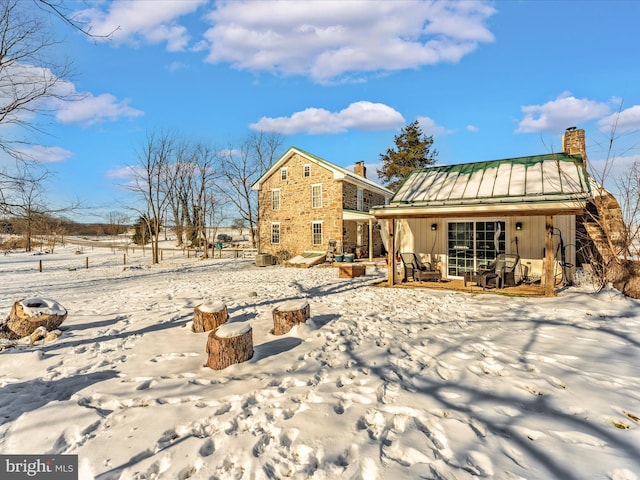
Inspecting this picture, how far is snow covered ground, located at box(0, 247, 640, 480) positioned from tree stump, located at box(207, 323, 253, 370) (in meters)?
0.14

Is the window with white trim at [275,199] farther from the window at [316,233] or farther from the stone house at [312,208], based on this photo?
the window at [316,233]

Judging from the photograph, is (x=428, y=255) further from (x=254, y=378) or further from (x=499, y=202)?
(x=254, y=378)

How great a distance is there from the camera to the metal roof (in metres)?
8.58

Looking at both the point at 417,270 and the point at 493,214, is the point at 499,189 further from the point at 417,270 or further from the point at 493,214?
the point at 417,270

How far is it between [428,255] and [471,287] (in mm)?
2246

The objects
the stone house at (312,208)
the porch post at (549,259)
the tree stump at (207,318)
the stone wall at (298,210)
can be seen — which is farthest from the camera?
the stone wall at (298,210)

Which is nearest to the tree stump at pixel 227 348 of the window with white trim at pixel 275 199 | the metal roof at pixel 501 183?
the metal roof at pixel 501 183

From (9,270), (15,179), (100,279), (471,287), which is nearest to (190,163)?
(9,270)

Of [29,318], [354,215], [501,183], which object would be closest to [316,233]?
[354,215]

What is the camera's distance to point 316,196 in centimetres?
2027

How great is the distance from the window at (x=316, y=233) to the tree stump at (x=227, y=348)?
15.9 m

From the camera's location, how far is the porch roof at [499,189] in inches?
309

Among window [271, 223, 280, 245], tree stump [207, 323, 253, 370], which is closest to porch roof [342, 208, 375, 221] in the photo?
window [271, 223, 280, 245]

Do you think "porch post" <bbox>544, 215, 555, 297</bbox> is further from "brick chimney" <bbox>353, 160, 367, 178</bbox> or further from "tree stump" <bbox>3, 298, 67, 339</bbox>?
"brick chimney" <bbox>353, 160, 367, 178</bbox>
